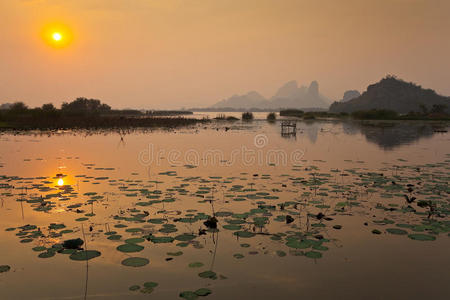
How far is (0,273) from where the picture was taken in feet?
16.9

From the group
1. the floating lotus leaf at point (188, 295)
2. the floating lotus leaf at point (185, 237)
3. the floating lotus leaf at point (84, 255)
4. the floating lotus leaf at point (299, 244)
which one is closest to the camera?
the floating lotus leaf at point (188, 295)

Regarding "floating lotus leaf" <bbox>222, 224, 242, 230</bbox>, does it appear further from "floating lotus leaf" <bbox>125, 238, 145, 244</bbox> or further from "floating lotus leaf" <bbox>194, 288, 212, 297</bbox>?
"floating lotus leaf" <bbox>194, 288, 212, 297</bbox>

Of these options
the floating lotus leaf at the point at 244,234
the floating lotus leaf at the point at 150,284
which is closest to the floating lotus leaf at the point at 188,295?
the floating lotus leaf at the point at 150,284

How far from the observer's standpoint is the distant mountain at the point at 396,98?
542ft

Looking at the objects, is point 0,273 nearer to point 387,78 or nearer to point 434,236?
point 434,236

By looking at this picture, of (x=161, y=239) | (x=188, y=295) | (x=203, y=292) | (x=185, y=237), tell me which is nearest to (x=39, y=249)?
(x=161, y=239)

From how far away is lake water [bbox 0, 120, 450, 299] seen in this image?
484cm

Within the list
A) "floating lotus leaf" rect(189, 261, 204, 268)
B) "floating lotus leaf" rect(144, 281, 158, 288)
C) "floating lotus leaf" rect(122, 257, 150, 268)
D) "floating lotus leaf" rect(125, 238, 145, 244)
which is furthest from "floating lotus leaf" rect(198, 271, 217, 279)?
"floating lotus leaf" rect(125, 238, 145, 244)

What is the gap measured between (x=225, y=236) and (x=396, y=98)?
189277 mm

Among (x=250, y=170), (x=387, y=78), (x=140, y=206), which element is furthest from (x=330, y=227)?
(x=387, y=78)

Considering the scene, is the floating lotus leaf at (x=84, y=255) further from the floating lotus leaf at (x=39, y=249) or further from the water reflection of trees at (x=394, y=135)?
the water reflection of trees at (x=394, y=135)

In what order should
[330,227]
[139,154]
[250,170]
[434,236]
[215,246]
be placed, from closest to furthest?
1. [215,246]
2. [434,236]
3. [330,227]
4. [250,170]
5. [139,154]

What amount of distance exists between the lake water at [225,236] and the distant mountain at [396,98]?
173362 millimetres

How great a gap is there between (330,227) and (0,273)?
6.44 metres
